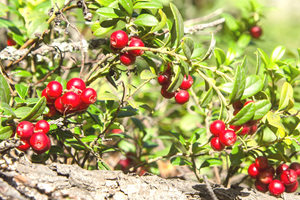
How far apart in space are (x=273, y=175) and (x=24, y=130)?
4.40 ft

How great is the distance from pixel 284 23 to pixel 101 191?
11.2 m

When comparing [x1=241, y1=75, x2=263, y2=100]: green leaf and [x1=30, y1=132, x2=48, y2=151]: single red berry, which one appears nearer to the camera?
[x1=30, y1=132, x2=48, y2=151]: single red berry

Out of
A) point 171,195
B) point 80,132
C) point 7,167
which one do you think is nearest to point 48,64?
point 80,132

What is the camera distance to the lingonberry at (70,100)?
1088 mm

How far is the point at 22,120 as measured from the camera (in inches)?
42.1

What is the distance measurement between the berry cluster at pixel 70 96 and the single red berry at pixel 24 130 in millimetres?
145

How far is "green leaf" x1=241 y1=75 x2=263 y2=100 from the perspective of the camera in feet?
4.00

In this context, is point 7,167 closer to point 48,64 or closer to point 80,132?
point 80,132

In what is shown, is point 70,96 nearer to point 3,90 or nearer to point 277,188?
point 3,90

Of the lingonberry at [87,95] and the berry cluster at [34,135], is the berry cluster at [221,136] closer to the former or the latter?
the lingonberry at [87,95]

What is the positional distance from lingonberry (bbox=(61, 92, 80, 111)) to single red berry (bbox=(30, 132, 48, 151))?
0.49 feet

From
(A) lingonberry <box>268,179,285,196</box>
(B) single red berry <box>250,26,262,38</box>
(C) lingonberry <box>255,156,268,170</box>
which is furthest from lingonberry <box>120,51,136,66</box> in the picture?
(B) single red berry <box>250,26,262,38</box>

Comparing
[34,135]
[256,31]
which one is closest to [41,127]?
[34,135]

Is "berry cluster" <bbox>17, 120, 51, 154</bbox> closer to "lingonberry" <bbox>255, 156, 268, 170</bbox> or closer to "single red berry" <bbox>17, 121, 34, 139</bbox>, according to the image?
"single red berry" <bbox>17, 121, 34, 139</bbox>
